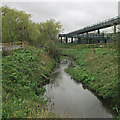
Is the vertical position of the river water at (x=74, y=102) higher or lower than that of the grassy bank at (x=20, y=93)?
lower

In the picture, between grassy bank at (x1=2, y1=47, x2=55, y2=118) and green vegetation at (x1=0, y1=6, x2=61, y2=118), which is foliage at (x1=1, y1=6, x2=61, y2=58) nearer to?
green vegetation at (x1=0, y1=6, x2=61, y2=118)

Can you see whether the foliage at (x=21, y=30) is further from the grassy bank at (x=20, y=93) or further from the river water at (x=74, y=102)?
the river water at (x=74, y=102)

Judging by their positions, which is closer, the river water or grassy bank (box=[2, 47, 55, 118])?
grassy bank (box=[2, 47, 55, 118])

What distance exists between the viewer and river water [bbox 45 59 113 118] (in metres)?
7.41

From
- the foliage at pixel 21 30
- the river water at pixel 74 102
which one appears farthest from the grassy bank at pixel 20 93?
the foliage at pixel 21 30

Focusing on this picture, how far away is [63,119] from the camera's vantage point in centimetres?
545

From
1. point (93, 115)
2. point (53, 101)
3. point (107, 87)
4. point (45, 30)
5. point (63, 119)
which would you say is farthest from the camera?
point (45, 30)

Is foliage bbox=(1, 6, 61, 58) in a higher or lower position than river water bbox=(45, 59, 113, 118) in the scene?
higher

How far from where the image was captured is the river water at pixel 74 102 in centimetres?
741

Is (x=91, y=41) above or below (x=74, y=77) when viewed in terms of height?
above

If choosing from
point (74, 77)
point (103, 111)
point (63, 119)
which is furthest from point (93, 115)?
point (74, 77)

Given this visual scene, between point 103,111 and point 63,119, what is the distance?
3.70 metres

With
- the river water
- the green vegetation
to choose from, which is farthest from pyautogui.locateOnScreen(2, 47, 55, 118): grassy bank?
the river water

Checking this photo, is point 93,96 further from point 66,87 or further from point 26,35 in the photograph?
point 26,35
